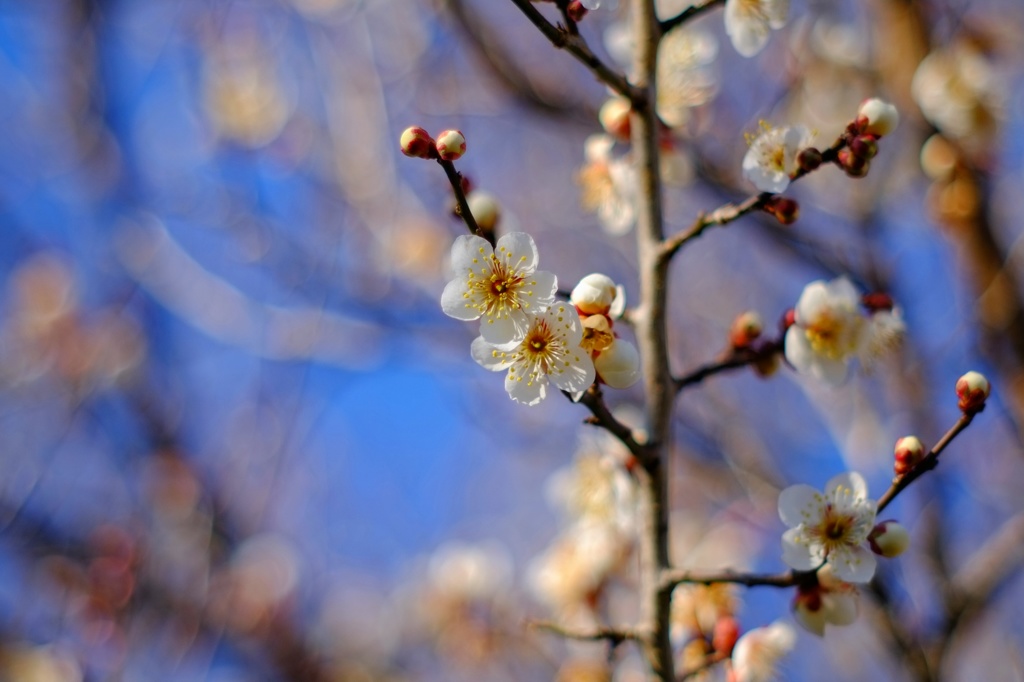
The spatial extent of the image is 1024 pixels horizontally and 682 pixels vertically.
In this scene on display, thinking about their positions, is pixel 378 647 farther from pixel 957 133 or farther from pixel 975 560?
pixel 957 133

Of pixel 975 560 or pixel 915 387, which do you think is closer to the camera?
pixel 975 560

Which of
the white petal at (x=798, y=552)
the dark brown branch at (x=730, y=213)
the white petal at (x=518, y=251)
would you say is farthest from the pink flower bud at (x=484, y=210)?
the white petal at (x=798, y=552)

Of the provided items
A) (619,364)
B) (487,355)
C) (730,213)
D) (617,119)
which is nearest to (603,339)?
(619,364)

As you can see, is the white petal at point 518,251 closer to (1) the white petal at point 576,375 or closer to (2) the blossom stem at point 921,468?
(1) the white petal at point 576,375

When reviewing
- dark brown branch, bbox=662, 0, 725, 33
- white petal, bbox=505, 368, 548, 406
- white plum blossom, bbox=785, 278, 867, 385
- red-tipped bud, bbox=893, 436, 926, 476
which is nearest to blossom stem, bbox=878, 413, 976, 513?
red-tipped bud, bbox=893, 436, 926, 476

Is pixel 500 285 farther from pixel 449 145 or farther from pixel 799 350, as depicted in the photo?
pixel 799 350

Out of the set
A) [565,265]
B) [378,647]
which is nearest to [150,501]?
[378,647]

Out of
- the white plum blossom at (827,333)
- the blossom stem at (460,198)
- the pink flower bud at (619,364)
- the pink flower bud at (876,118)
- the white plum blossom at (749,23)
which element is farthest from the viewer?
the white plum blossom at (749,23)
